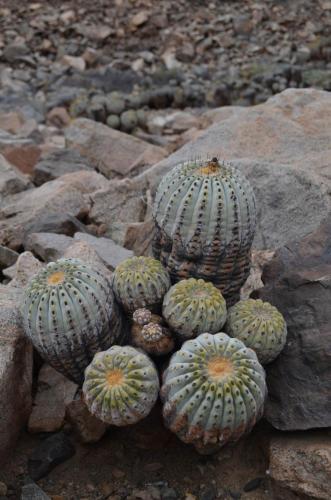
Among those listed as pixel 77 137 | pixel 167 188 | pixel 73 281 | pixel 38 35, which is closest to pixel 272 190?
pixel 167 188

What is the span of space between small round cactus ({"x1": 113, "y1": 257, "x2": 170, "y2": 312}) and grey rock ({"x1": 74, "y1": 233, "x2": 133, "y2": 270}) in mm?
1129

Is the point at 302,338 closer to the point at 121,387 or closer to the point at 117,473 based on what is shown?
the point at 121,387

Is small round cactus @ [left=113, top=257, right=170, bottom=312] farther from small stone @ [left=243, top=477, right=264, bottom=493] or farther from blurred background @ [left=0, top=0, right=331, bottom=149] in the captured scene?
blurred background @ [left=0, top=0, right=331, bottom=149]

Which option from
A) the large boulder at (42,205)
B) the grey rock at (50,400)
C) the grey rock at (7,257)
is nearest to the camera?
the grey rock at (50,400)

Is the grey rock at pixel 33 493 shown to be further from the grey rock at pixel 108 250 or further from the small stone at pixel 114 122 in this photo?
the small stone at pixel 114 122

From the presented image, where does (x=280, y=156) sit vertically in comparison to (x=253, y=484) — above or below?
above

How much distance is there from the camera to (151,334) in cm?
332

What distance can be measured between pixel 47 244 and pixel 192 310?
197cm

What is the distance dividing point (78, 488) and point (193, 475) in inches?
22.9

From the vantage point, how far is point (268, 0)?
16.9 metres

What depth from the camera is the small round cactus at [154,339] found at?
10.9 feet

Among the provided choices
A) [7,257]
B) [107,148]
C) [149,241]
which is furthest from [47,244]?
[107,148]

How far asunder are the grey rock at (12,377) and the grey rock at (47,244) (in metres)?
1.04

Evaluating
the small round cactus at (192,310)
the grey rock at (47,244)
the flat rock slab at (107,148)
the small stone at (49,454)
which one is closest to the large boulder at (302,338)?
the small round cactus at (192,310)
